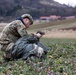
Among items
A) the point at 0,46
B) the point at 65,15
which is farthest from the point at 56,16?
the point at 0,46

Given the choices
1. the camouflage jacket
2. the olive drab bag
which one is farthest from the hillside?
the olive drab bag

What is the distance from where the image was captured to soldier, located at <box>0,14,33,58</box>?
372 inches

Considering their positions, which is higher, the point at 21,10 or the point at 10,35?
the point at 10,35

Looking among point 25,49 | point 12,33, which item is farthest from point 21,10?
point 25,49

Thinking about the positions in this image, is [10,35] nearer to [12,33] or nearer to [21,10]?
[12,33]

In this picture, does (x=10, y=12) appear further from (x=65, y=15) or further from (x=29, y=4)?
(x=29, y=4)

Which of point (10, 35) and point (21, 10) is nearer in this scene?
point (10, 35)

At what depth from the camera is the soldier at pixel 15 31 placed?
9442 millimetres

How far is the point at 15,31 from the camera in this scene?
968 centimetres

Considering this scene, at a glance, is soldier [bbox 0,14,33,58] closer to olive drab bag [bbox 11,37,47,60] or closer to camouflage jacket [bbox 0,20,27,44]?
camouflage jacket [bbox 0,20,27,44]

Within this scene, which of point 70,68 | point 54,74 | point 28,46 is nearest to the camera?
point 54,74

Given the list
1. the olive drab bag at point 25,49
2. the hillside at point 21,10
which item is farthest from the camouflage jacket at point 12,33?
the hillside at point 21,10

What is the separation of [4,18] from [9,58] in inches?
3366

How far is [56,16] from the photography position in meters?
108
